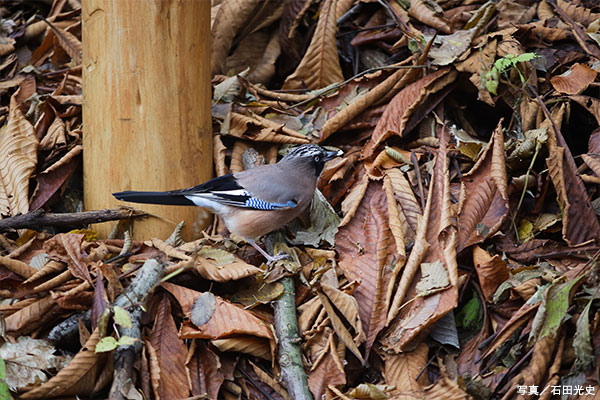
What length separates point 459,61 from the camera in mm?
5059

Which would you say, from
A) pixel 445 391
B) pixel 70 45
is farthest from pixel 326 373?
pixel 70 45

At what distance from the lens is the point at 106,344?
341 centimetres

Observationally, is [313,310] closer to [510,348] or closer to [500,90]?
[510,348]

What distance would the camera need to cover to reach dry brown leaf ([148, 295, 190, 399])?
3.59m

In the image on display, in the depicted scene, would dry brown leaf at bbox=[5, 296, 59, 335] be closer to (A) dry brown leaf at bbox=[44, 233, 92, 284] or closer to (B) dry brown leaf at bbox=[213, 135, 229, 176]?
(A) dry brown leaf at bbox=[44, 233, 92, 284]

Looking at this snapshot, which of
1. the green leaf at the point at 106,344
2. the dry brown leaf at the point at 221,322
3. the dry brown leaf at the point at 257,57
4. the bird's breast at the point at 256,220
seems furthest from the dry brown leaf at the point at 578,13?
the green leaf at the point at 106,344

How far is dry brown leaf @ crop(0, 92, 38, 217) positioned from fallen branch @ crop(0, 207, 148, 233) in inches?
12.6

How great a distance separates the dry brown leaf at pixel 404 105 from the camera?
5.04 m

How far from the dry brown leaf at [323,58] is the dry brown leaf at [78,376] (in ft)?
10.5

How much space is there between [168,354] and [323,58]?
3.17 m

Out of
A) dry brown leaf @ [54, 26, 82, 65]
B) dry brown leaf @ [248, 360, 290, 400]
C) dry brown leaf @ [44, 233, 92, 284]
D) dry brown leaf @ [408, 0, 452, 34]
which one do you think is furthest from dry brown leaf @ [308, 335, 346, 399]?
dry brown leaf @ [54, 26, 82, 65]

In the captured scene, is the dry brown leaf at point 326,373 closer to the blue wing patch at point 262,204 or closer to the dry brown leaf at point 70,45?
the blue wing patch at point 262,204

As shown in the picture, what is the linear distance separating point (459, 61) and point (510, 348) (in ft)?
8.00

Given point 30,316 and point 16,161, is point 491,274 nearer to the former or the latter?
point 30,316
